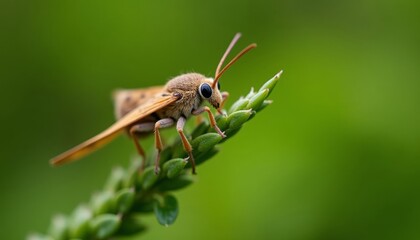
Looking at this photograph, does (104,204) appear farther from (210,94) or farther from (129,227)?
(210,94)

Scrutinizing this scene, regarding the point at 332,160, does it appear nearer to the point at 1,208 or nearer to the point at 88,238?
the point at 88,238

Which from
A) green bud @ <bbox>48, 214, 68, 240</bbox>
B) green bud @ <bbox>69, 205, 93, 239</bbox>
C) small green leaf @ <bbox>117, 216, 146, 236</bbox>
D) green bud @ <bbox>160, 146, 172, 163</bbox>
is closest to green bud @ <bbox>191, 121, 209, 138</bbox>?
green bud @ <bbox>160, 146, 172, 163</bbox>

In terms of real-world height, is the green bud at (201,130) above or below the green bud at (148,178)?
above

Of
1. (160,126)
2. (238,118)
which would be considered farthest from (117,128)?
Result: (238,118)

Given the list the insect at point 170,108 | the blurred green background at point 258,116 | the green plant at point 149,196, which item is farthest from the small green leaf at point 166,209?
the blurred green background at point 258,116

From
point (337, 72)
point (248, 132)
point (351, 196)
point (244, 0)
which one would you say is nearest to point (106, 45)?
point (244, 0)

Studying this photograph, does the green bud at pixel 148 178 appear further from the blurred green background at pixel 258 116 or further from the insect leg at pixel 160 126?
the blurred green background at pixel 258 116

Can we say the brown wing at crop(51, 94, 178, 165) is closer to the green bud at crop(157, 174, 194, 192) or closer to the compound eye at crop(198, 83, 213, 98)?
the compound eye at crop(198, 83, 213, 98)
